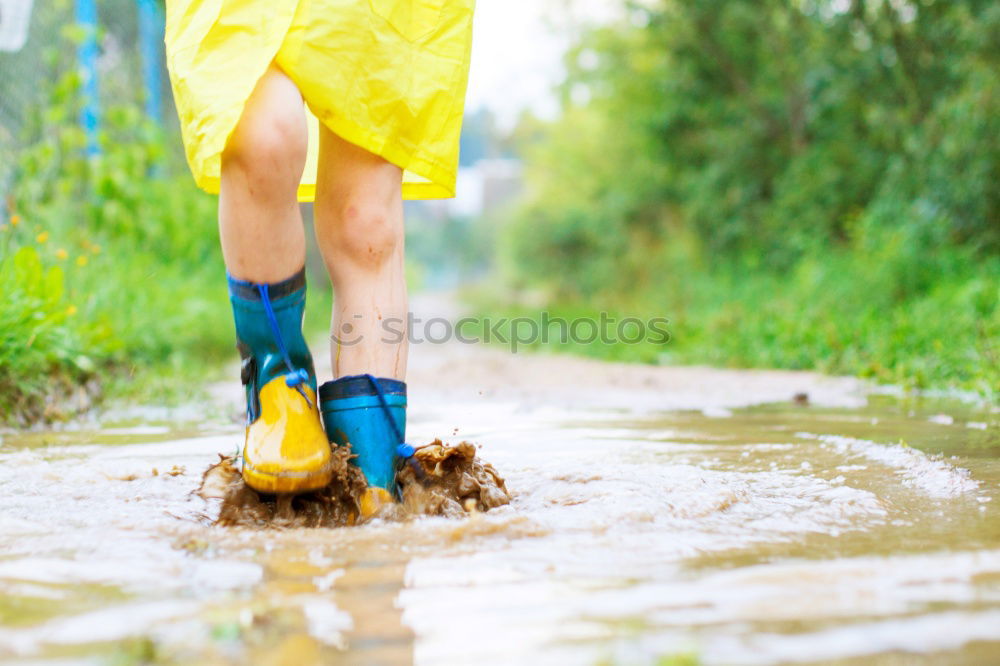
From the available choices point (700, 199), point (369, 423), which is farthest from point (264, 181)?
point (700, 199)

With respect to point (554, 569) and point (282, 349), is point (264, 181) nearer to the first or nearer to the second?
point (282, 349)

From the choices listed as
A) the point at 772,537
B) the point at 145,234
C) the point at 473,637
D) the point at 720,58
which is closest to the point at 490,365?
the point at 145,234

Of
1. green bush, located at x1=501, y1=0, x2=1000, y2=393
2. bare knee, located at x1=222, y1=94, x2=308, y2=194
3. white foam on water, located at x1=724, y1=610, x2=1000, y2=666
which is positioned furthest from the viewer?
green bush, located at x1=501, y1=0, x2=1000, y2=393

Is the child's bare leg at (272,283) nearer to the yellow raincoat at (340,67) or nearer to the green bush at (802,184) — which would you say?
the yellow raincoat at (340,67)

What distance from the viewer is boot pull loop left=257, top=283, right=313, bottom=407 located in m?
1.75

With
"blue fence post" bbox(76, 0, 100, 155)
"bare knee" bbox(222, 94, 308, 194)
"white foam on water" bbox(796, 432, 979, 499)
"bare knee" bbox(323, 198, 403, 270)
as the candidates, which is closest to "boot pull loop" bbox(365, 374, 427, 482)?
"bare knee" bbox(323, 198, 403, 270)

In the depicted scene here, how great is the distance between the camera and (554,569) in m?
1.26

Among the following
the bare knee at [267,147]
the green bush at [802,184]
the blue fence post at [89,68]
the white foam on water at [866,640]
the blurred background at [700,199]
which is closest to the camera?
the white foam on water at [866,640]

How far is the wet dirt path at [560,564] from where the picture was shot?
97 cm

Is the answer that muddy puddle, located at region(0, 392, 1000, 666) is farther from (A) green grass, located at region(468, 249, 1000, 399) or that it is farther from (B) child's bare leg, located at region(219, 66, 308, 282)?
(A) green grass, located at region(468, 249, 1000, 399)

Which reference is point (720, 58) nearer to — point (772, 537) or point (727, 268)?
point (727, 268)

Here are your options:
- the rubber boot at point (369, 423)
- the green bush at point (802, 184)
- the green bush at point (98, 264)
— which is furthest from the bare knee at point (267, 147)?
the green bush at point (802, 184)

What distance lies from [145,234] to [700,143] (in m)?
9.43

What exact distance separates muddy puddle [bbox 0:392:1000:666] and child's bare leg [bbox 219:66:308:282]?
1.55 ft
